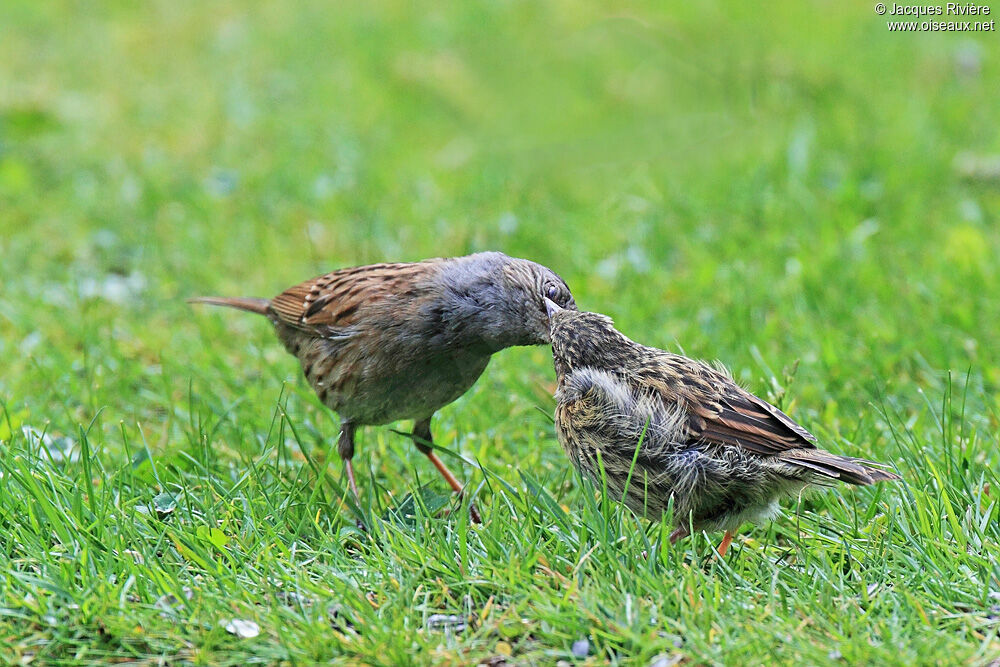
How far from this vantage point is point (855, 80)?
34.6 feet

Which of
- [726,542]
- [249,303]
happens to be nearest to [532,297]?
[726,542]

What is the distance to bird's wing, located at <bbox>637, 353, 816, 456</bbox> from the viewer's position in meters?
4.02

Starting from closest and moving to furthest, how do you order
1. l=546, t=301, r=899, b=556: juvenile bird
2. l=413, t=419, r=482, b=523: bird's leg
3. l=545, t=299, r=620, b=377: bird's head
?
l=546, t=301, r=899, b=556: juvenile bird, l=545, t=299, r=620, b=377: bird's head, l=413, t=419, r=482, b=523: bird's leg

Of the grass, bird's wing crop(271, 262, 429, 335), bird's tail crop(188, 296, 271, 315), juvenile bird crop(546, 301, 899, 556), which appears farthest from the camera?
bird's tail crop(188, 296, 271, 315)

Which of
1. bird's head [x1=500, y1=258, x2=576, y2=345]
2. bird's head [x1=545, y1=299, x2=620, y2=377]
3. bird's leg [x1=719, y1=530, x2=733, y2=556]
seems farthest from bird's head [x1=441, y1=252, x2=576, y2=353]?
bird's leg [x1=719, y1=530, x2=733, y2=556]

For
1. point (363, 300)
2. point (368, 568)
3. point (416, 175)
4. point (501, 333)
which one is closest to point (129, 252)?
point (416, 175)

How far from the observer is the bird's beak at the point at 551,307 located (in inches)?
184

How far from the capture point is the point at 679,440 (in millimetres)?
4125

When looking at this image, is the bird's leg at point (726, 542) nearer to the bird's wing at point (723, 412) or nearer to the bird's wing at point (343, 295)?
the bird's wing at point (723, 412)

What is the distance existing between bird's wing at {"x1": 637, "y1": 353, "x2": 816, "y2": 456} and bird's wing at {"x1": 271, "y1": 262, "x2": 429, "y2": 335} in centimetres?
131

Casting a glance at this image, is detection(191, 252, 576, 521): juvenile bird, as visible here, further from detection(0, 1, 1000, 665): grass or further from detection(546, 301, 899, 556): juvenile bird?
detection(546, 301, 899, 556): juvenile bird

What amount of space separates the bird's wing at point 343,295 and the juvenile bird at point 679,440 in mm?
1052

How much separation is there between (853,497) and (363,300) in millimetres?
2242

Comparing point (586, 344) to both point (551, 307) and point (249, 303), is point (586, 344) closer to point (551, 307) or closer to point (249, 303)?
point (551, 307)
